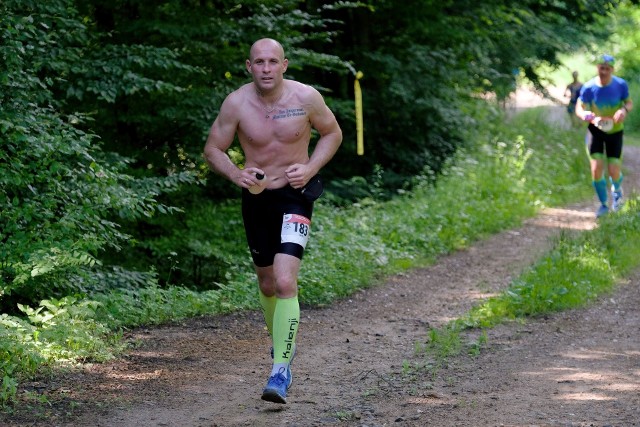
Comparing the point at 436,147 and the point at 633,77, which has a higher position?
the point at 633,77

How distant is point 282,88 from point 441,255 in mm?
6281

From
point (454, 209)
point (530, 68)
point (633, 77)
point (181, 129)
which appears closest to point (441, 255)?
point (454, 209)

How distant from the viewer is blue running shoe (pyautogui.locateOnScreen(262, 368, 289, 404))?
17.5ft

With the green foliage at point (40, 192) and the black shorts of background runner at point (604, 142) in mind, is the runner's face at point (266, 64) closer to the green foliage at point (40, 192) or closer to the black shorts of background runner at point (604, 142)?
the green foliage at point (40, 192)

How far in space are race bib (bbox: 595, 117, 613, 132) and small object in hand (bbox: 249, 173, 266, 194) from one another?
26.0 ft

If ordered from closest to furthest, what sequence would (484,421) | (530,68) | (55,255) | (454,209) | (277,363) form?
(484,421) < (277,363) < (55,255) < (454,209) < (530,68)

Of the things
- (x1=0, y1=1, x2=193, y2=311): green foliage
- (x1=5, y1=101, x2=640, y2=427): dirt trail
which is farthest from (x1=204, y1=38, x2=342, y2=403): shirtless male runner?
(x1=0, y1=1, x2=193, y2=311): green foliage

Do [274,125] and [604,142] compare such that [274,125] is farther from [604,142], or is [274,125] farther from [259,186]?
[604,142]

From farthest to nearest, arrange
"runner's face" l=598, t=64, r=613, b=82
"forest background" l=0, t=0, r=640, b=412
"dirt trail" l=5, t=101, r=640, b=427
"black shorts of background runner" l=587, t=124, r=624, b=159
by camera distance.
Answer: "black shorts of background runner" l=587, t=124, r=624, b=159 → "runner's face" l=598, t=64, r=613, b=82 → "forest background" l=0, t=0, r=640, b=412 → "dirt trail" l=5, t=101, r=640, b=427

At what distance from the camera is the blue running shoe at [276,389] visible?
17.5 ft

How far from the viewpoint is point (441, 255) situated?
1175cm

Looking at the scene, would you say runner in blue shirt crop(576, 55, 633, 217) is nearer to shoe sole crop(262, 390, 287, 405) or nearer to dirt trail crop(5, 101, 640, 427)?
dirt trail crop(5, 101, 640, 427)

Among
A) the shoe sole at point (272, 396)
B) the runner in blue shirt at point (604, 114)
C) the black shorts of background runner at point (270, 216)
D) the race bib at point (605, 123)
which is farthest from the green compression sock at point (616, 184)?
the shoe sole at point (272, 396)

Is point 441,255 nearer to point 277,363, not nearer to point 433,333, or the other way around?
point 433,333
